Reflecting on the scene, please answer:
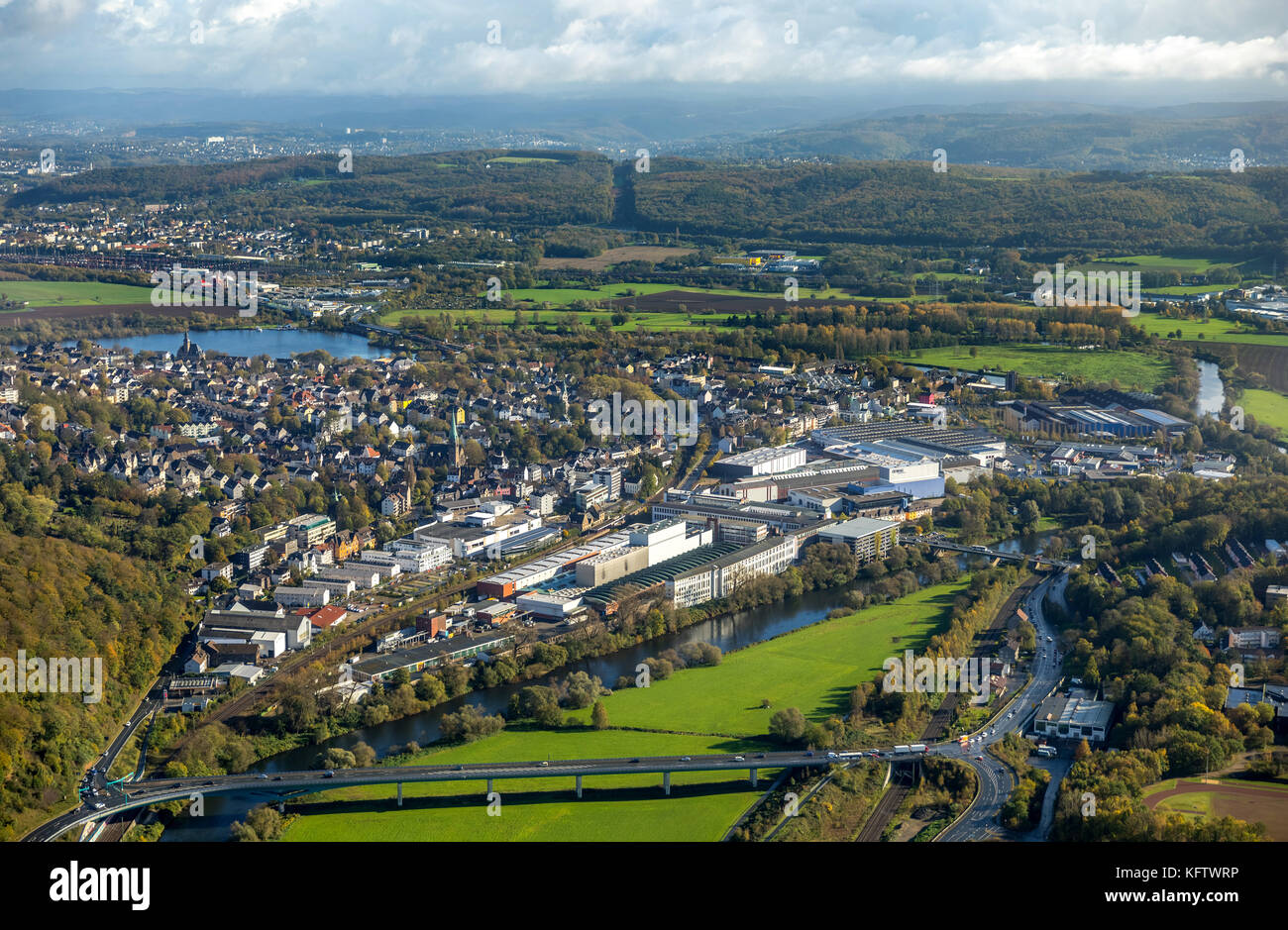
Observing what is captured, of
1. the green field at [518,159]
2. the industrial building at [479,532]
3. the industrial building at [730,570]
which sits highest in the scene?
the green field at [518,159]

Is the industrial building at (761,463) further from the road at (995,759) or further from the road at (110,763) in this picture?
the road at (110,763)

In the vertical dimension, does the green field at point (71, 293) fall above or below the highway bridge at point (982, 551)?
above

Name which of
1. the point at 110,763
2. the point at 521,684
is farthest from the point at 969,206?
the point at 110,763

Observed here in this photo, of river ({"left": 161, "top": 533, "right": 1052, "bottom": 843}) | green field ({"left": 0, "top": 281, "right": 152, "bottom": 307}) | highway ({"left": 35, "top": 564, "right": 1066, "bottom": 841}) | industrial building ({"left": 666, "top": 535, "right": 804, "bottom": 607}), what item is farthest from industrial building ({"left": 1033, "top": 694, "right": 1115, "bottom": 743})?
green field ({"left": 0, "top": 281, "right": 152, "bottom": 307})

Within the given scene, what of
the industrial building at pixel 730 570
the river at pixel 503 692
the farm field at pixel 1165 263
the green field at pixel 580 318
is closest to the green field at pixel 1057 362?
the green field at pixel 580 318

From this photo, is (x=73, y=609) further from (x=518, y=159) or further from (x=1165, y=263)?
(x=518, y=159)

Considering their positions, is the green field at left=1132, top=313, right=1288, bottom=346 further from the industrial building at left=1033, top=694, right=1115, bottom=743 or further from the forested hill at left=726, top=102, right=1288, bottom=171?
the forested hill at left=726, top=102, right=1288, bottom=171

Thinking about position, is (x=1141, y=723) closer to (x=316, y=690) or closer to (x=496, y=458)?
(x=316, y=690)
